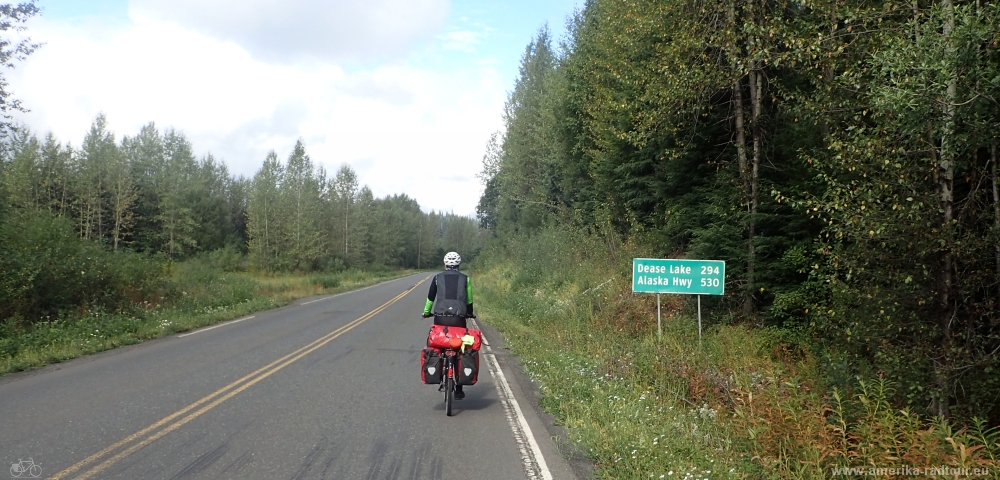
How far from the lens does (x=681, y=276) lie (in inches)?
472

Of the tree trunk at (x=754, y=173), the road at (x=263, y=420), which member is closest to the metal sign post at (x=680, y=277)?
the tree trunk at (x=754, y=173)

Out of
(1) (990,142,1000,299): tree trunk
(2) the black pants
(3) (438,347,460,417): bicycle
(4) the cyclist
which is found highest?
(1) (990,142,1000,299): tree trunk

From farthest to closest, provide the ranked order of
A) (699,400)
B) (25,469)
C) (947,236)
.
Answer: (699,400) → (947,236) → (25,469)

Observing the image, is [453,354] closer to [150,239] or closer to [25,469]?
[25,469]

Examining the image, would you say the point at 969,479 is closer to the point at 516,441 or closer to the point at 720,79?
the point at 516,441

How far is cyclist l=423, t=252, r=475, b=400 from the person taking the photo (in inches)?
329

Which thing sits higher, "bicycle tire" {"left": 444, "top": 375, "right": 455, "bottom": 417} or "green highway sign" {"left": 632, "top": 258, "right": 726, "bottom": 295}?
"green highway sign" {"left": 632, "top": 258, "right": 726, "bottom": 295}

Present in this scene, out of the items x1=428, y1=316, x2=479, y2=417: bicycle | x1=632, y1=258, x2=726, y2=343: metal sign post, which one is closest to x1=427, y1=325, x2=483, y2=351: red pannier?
x1=428, y1=316, x2=479, y2=417: bicycle

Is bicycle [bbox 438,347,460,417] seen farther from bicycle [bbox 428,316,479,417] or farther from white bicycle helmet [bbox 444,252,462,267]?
white bicycle helmet [bbox 444,252,462,267]

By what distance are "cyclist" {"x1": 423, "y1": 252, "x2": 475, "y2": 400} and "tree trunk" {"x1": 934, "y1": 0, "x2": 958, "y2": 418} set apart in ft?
17.6

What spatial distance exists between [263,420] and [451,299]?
277 cm

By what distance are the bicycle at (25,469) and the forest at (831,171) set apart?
314 inches

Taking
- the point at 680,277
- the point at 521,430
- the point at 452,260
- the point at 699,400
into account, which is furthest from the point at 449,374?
the point at 680,277

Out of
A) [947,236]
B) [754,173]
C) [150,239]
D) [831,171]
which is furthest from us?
[150,239]
